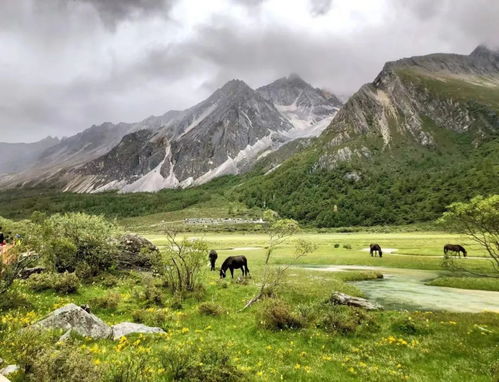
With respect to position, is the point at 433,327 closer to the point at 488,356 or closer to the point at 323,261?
the point at 488,356

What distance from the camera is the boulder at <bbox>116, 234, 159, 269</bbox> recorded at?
39781mm

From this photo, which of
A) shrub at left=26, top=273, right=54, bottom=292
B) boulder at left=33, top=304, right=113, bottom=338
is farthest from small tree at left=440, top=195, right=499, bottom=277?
shrub at left=26, top=273, right=54, bottom=292

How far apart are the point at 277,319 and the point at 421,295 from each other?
20293mm

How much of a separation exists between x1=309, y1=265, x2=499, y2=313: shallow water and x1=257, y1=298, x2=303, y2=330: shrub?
11.9 metres

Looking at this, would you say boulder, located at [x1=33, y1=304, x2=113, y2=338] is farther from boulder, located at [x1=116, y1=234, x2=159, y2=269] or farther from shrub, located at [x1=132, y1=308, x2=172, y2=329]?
boulder, located at [x1=116, y1=234, x2=159, y2=269]

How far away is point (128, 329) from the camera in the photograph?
61.7 feet

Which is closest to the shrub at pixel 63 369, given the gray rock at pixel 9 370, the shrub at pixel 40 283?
the gray rock at pixel 9 370

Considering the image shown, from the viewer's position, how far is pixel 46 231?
34469mm

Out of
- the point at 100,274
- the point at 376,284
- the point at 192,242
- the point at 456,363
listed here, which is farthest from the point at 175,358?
the point at 376,284

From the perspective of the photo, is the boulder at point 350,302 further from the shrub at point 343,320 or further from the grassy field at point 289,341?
the shrub at point 343,320

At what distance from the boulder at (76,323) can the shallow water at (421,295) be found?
22968 mm

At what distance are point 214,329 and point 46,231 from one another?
73.1 ft

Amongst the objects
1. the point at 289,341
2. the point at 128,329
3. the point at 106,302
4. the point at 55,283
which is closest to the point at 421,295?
the point at 289,341

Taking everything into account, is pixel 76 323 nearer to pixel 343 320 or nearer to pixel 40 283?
pixel 40 283
